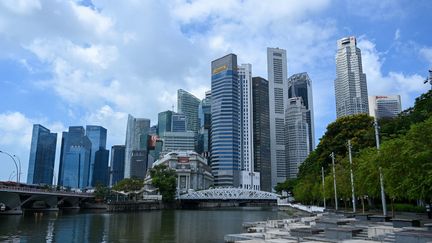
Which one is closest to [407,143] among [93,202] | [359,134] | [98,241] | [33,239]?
[98,241]

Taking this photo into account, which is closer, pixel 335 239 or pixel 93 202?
pixel 335 239

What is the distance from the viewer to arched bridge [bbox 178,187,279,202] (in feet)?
496

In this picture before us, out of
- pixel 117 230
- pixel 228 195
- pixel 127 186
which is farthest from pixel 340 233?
pixel 228 195

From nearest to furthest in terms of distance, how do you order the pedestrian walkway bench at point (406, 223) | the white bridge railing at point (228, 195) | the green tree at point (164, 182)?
the pedestrian walkway bench at point (406, 223) < the green tree at point (164, 182) < the white bridge railing at point (228, 195)

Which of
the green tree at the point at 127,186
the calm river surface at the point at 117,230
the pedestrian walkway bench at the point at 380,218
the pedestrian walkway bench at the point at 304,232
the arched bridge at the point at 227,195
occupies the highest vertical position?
the green tree at the point at 127,186

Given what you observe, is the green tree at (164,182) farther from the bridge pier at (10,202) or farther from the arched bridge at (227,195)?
the bridge pier at (10,202)

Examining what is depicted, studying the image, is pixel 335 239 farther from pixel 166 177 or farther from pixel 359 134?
pixel 166 177

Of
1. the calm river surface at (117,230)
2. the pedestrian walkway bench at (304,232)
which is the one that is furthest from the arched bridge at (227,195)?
the pedestrian walkway bench at (304,232)

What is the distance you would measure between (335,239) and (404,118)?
3767 centimetres

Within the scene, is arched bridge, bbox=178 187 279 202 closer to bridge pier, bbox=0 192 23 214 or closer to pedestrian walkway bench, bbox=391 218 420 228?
bridge pier, bbox=0 192 23 214

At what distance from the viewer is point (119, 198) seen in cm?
13162

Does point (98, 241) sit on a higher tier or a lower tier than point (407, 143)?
lower

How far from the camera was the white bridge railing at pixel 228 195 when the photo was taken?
151125mm

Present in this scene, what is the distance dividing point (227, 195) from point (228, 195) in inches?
19.2
